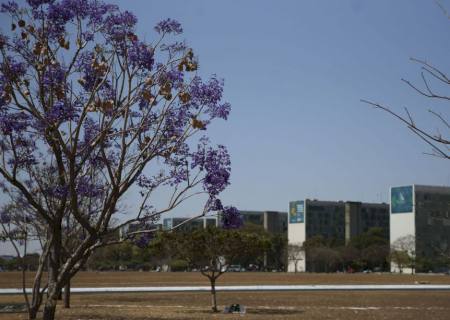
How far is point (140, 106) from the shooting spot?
16469 mm

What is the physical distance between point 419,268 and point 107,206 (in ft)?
392

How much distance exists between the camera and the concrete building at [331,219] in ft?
574

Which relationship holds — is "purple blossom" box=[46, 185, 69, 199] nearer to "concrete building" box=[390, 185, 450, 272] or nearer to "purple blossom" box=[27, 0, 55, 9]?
"purple blossom" box=[27, 0, 55, 9]

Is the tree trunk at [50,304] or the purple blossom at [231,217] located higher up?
the purple blossom at [231,217]

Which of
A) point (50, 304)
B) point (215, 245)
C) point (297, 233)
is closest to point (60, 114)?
point (50, 304)

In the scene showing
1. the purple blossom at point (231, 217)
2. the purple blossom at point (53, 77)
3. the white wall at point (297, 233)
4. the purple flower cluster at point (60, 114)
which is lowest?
the white wall at point (297, 233)

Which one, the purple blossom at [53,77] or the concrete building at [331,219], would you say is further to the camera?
the concrete building at [331,219]

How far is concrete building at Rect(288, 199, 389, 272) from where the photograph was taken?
175 m

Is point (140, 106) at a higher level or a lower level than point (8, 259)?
higher

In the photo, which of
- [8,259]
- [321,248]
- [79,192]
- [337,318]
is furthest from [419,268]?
[79,192]

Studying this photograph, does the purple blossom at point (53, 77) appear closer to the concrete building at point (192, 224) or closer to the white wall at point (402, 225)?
the concrete building at point (192, 224)

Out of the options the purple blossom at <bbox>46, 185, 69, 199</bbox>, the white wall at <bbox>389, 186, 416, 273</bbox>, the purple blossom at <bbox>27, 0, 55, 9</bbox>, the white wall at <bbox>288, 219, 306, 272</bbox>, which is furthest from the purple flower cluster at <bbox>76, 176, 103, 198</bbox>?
the white wall at <bbox>288, 219, 306, 272</bbox>

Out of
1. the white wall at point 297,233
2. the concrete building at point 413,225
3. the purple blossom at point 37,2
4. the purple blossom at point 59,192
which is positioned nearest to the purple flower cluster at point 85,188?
the purple blossom at point 59,192

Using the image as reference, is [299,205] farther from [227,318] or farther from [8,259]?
[227,318]
